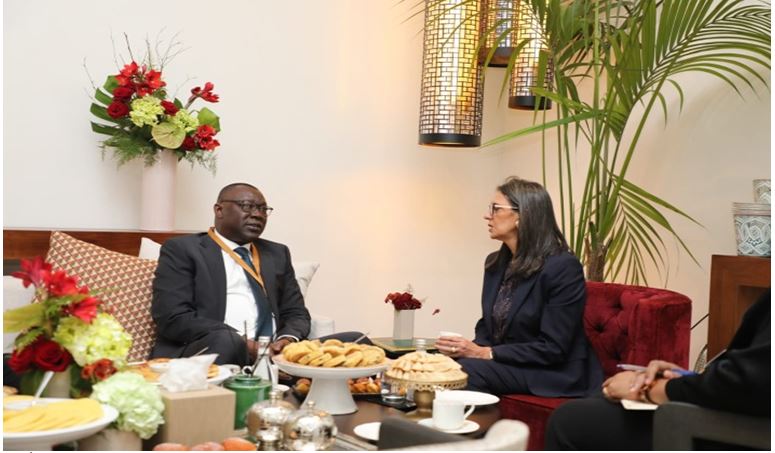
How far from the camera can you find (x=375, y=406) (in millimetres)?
3145

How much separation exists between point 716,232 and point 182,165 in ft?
10.2

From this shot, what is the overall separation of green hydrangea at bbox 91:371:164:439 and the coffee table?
530mm

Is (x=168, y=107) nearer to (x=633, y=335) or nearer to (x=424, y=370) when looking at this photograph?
(x=424, y=370)

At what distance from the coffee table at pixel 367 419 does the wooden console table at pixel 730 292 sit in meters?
1.65

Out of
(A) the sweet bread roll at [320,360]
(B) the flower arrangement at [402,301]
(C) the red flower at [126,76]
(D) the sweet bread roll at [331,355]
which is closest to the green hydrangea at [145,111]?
(C) the red flower at [126,76]

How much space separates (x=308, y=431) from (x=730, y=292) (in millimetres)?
2940

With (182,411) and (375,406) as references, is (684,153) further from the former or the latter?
(182,411)

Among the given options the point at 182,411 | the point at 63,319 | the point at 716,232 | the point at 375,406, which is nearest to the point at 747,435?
the point at 375,406

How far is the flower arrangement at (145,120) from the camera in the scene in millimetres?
4641

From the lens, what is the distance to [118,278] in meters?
4.30

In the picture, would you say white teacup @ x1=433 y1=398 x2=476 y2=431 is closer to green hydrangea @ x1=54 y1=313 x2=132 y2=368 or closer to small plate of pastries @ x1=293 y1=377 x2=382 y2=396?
small plate of pastries @ x1=293 y1=377 x2=382 y2=396

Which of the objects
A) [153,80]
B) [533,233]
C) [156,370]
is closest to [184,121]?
[153,80]

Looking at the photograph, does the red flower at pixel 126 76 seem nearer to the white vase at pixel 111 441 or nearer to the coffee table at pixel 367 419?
the coffee table at pixel 367 419

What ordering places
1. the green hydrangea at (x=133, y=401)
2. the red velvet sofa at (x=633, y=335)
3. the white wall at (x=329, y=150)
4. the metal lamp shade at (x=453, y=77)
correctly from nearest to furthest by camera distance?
the green hydrangea at (x=133, y=401) → the red velvet sofa at (x=633, y=335) → the white wall at (x=329, y=150) → the metal lamp shade at (x=453, y=77)
